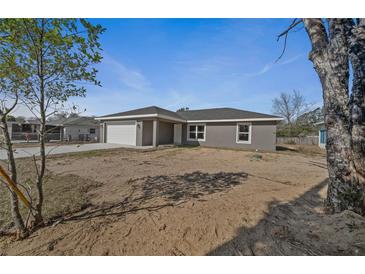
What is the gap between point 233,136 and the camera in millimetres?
13586

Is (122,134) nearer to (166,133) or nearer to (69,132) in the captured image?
(166,133)

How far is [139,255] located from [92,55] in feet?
9.62

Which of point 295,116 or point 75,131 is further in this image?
point 295,116

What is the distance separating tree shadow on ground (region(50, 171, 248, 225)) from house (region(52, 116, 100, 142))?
2032 cm

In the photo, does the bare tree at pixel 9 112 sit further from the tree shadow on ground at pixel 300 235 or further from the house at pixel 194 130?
the house at pixel 194 130

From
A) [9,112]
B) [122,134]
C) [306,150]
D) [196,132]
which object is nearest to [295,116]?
[306,150]

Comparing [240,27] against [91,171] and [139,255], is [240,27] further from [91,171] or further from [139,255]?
[91,171]

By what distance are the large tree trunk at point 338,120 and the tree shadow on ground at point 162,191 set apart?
2.13m

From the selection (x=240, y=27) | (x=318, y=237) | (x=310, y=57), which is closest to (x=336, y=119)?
(x=310, y=57)

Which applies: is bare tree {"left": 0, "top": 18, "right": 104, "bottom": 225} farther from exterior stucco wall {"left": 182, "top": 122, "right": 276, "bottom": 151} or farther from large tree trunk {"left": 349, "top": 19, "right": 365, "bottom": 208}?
exterior stucco wall {"left": 182, "top": 122, "right": 276, "bottom": 151}

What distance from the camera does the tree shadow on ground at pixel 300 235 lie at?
1.90 meters

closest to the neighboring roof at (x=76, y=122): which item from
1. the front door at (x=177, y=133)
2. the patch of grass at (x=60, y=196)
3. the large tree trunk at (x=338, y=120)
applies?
the front door at (x=177, y=133)

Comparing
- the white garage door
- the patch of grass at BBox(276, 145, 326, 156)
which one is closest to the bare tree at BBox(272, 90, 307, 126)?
the patch of grass at BBox(276, 145, 326, 156)

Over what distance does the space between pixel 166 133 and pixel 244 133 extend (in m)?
7.48
